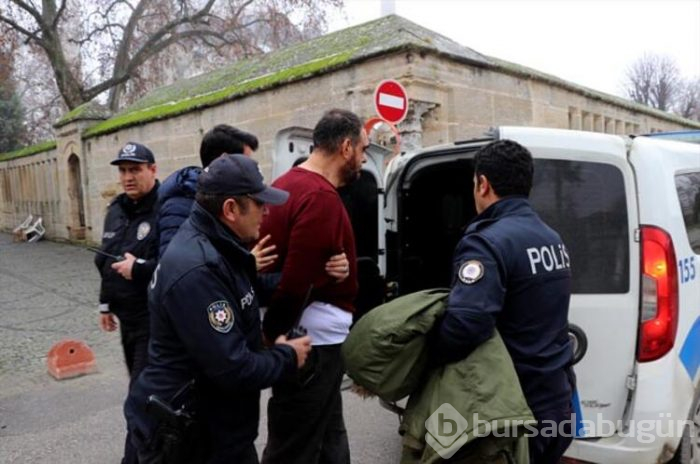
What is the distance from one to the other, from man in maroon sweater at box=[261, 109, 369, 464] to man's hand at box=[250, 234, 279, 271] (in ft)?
0.12

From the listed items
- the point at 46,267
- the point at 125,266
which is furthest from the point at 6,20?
the point at 125,266

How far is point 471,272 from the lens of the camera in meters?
2.02

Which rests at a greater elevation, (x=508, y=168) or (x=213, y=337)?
(x=508, y=168)

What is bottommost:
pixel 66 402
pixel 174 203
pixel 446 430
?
pixel 66 402

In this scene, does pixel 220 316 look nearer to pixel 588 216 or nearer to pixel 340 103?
pixel 588 216

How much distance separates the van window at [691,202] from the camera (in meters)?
2.77

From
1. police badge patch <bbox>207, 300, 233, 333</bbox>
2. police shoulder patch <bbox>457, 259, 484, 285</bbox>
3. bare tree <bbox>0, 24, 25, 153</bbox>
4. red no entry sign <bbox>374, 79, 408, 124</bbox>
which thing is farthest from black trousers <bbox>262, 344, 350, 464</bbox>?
bare tree <bbox>0, 24, 25, 153</bbox>

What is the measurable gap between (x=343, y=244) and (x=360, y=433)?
198 centimetres

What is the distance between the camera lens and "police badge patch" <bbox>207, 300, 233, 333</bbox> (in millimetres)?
1788

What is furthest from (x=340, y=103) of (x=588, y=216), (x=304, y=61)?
(x=588, y=216)

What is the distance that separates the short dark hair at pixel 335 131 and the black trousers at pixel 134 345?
4.63 feet

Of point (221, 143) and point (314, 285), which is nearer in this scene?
point (314, 285)

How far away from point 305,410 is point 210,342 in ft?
2.64

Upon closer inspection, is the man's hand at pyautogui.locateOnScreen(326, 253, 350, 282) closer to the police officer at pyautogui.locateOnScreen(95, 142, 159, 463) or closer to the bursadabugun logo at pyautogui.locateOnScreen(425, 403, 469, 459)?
the bursadabugun logo at pyautogui.locateOnScreen(425, 403, 469, 459)
